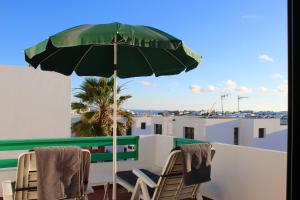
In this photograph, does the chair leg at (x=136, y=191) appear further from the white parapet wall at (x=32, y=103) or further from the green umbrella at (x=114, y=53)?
the white parapet wall at (x=32, y=103)

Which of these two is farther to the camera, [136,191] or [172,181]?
[136,191]

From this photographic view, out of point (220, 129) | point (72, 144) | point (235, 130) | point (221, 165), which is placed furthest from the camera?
point (235, 130)

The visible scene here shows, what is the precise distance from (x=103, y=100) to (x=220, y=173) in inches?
304

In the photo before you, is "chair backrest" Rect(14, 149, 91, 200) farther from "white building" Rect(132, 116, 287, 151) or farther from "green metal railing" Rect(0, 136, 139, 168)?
"white building" Rect(132, 116, 287, 151)

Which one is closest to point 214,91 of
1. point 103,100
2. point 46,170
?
point 103,100

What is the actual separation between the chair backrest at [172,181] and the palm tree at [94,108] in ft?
27.7

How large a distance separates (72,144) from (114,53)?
1891 mm

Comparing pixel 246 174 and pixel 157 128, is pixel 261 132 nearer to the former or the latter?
pixel 157 128

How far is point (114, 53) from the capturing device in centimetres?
385

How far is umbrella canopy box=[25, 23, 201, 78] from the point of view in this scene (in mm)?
2812

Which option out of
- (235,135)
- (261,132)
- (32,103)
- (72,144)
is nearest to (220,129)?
(235,135)

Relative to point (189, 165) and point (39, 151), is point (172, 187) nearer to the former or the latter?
point (189, 165)

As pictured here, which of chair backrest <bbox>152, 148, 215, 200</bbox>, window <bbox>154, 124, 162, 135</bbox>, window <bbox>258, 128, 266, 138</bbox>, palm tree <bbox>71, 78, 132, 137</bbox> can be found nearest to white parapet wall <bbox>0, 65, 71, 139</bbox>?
palm tree <bbox>71, 78, 132, 137</bbox>

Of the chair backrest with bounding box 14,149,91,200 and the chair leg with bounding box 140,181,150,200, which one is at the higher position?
the chair backrest with bounding box 14,149,91,200
